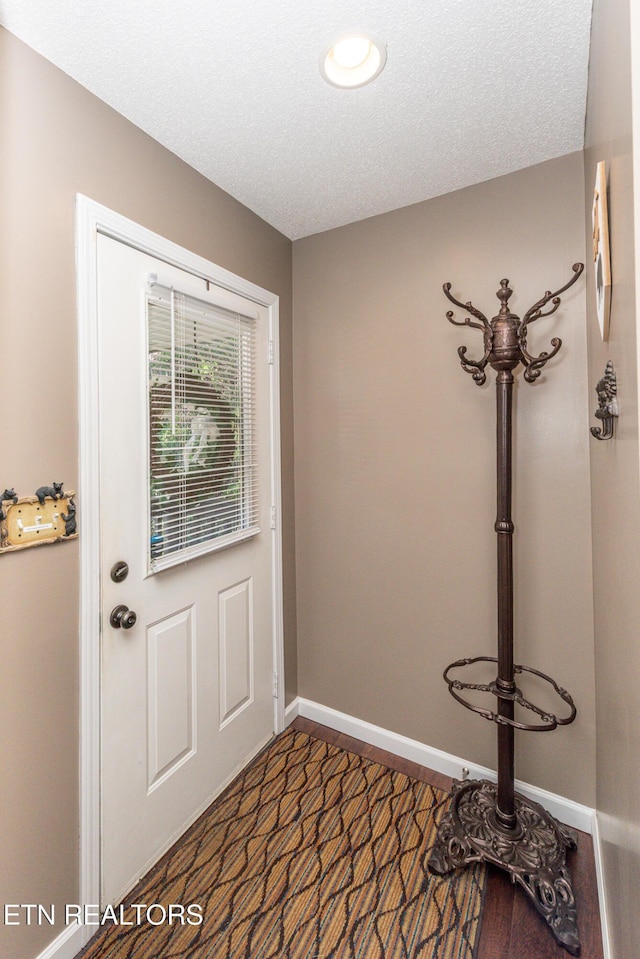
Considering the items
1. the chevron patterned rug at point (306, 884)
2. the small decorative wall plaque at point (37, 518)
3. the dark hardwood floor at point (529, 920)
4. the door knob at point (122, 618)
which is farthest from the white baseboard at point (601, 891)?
the small decorative wall plaque at point (37, 518)

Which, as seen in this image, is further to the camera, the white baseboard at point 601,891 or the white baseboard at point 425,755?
the white baseboard at point 425,755

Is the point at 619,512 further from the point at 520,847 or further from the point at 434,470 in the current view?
the point at 520,847

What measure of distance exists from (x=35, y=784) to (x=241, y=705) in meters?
0.93

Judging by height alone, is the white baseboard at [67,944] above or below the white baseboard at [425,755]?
below

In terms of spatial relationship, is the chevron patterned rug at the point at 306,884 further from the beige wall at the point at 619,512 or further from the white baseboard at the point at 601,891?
the beige wall at the point at 619,512

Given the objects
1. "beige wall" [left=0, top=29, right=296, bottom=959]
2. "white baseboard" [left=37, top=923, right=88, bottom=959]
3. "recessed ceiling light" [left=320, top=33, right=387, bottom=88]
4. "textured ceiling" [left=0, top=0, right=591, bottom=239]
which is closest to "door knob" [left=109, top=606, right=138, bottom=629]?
"beige wall" [left=0, top=29, right=296, bottom=959]

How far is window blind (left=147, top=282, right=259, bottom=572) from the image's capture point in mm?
1585

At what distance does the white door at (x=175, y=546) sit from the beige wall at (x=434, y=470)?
32 cm

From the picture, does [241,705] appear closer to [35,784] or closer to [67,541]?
[35,784]

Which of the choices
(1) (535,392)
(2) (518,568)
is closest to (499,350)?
(1) (535,392)

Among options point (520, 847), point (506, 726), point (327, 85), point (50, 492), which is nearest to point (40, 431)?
point (50, 492)

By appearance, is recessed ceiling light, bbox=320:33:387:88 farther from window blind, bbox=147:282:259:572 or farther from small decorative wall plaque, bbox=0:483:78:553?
small decorative wall plaque, bbox=0:483:78:553

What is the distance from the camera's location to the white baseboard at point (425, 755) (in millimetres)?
1700

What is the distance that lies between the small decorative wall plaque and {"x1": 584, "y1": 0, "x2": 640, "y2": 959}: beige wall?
1.37 metres
